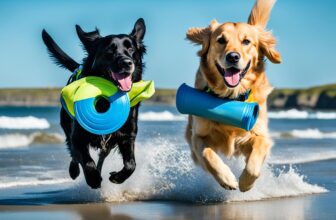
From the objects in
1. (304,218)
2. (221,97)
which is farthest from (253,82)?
(304,218)

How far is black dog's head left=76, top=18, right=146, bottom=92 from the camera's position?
707 cm

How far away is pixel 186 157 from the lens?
32.7ft

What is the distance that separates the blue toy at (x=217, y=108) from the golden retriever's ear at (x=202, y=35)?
0.45 metres

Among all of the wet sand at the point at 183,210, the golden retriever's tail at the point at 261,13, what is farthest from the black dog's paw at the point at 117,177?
the golden retriever's tail at the point at 261,13

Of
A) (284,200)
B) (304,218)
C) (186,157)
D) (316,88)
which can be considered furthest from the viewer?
(316,88)

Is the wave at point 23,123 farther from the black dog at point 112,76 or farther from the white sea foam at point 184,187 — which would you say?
the black dog at point 112,76

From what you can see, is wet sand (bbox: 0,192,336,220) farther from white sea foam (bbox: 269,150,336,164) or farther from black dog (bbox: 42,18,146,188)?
white sea foam (bbox: 269,150,336,164)

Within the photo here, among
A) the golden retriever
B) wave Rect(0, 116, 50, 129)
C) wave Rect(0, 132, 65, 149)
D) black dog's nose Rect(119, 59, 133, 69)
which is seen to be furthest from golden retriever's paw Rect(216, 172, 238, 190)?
wave Rect(0, 116, 50, 129)

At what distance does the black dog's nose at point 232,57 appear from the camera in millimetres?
6641

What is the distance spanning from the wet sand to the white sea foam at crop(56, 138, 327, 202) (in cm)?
31

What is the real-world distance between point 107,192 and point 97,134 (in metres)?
1.17

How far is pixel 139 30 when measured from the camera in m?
7.66

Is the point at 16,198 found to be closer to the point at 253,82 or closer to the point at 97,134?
the point at 97,134

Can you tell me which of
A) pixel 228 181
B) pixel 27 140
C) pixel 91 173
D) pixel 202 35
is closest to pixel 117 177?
pixel 91 173
